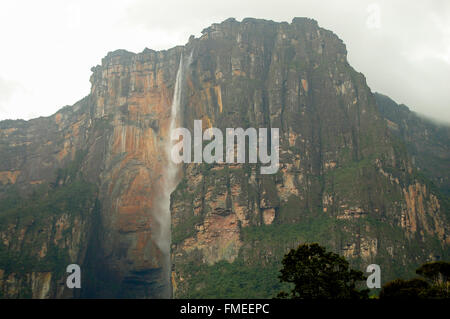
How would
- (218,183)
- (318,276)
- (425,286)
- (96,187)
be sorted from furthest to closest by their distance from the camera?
(96,187), (218,183), (425,286), (318,276)

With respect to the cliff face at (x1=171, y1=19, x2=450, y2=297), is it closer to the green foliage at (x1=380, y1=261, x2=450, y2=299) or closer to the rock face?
the rock face

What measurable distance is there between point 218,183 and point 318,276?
61724 millimetres

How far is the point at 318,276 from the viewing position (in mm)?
45625

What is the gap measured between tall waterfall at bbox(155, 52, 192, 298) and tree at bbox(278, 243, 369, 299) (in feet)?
218

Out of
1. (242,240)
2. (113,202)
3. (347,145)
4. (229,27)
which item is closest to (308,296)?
(242,240)

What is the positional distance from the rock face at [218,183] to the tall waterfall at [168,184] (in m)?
0.74

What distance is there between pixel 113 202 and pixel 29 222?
660 inches

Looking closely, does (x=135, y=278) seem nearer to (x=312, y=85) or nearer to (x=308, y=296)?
(x=312, y=85)

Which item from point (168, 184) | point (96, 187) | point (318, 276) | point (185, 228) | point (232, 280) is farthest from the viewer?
point (96, 187)

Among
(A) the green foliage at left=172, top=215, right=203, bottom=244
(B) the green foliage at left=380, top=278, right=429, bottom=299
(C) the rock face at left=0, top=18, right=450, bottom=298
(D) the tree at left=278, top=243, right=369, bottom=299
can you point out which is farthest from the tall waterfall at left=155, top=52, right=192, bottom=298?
(D) the tree at left=278, top=243, right=369, bottom=299

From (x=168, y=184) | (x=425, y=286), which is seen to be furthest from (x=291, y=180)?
(x=425, y=286)

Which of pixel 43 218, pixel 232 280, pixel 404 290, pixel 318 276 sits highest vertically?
pixel 43 218

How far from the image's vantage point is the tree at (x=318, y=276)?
45.1m

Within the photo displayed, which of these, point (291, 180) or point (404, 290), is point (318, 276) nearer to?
point (404, 290)
